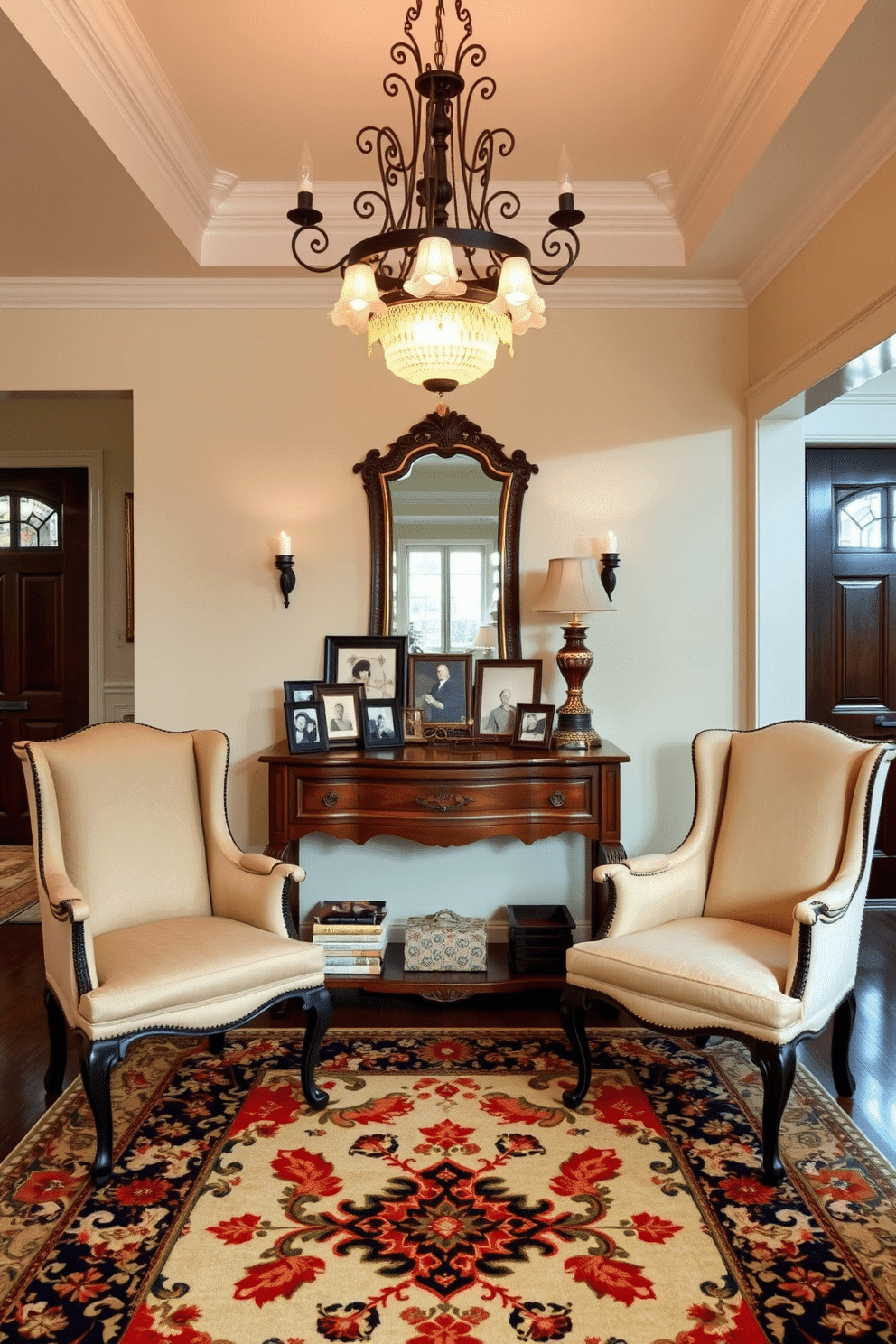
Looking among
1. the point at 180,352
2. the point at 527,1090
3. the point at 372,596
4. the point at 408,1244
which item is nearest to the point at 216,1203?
the point at 408,1244

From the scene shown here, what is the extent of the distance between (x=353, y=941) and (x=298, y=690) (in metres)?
0.98

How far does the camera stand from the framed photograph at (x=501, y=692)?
3.89 meters

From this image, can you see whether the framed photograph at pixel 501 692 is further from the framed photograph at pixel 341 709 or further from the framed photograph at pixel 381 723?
the framed photograph at pixel 341 709

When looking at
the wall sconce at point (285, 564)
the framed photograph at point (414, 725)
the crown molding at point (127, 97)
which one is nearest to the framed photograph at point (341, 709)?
the framed photograph at point (414, 725)

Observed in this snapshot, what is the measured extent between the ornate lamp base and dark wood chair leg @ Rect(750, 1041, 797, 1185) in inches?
57.9

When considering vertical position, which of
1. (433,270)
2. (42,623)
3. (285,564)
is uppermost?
(433,270)

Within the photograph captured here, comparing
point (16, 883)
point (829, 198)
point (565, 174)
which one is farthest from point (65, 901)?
point (16, 883)

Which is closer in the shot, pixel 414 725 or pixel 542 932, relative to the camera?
pixel 542 932

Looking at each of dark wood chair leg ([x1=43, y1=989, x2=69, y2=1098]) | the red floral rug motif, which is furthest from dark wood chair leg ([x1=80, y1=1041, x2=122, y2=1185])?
dark wood chair leg ([x1=43, y1=989, x2=69, y2=1098])

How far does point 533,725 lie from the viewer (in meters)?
3.73

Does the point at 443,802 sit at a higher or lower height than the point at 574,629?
lower

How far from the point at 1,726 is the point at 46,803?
3822mm

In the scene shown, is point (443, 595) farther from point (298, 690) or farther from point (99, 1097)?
point (99, 1097)

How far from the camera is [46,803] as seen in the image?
275 centimetres
